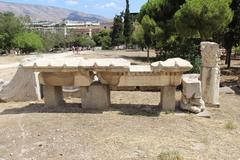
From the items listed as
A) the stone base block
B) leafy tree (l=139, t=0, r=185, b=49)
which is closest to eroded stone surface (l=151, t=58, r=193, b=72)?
the stone base block

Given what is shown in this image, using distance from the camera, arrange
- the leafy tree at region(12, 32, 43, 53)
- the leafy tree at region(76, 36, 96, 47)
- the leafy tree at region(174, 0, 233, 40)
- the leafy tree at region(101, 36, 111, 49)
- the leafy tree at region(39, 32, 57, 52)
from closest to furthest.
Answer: the leafy tree at region(174, 0, 233, 40) → the leafy tree at region(12, 32, 43, 53) → the leafy tree at region(101, 36, 111, 49) → the leafy tree at region(39, 32, 57, 52) → the leafy tree at region(76, 36, 96, 47)

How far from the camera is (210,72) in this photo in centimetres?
1098

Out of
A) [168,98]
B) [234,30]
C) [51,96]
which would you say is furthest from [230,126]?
[234,30]

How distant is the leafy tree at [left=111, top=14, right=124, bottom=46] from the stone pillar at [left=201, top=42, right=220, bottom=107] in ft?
250

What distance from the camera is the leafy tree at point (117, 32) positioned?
86.8 m

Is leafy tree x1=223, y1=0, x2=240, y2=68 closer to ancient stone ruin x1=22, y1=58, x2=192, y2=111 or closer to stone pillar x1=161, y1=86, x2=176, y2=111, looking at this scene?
ancient stone ruin x1=22, y1=58, x2=192, y2=111

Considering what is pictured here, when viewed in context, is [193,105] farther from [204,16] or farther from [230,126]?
[204,16]

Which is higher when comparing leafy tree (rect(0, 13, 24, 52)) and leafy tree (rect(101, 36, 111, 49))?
leafy tree (rect(0, 13, 24, 52))

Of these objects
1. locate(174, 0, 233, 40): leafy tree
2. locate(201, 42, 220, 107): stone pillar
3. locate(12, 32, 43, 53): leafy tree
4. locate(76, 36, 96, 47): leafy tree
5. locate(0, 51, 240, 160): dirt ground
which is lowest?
locate(76, 36, 96, 47): leafy tree

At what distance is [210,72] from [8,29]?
60405mm

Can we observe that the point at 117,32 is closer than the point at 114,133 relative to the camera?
No

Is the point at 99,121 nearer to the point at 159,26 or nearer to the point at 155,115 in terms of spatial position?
the point at 155,115

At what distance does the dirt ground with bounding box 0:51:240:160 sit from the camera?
268 inches

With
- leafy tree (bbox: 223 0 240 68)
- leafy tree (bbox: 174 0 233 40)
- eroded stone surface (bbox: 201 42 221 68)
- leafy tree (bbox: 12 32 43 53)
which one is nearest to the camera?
eroded stone surface (bbox: 201 42 221 68)
